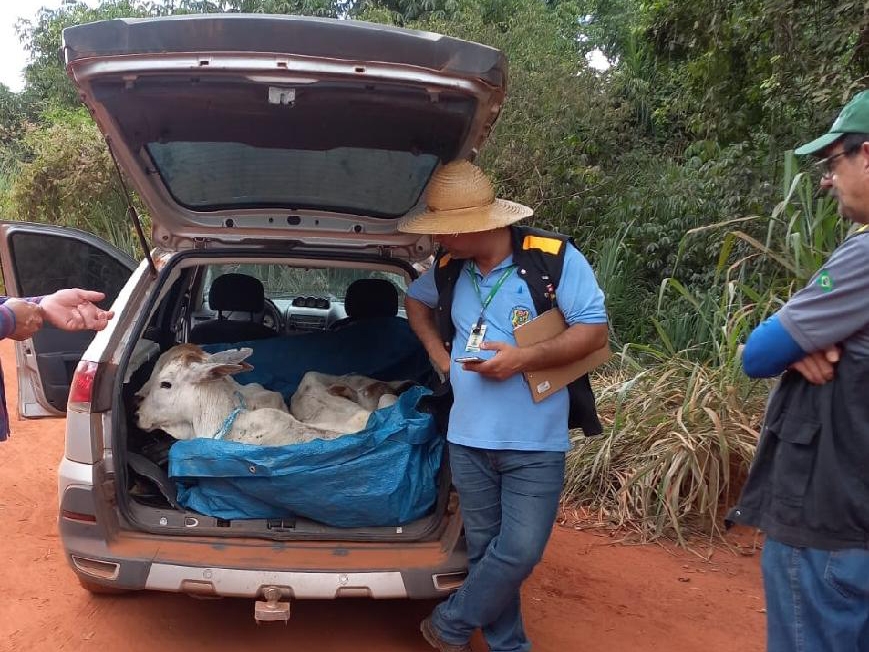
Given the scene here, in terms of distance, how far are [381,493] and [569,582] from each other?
1.55 m

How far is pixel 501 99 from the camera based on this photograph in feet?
10.1

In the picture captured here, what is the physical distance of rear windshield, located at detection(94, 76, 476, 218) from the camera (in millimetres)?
3068

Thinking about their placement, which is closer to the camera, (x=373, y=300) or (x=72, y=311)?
(x=72, y=311)

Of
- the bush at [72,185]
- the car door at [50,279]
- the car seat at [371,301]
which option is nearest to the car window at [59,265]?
the car door at [50,279]

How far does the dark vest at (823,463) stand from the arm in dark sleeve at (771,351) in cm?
6

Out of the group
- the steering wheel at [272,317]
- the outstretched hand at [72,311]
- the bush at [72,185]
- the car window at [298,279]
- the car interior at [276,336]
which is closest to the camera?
the outstretched hand at [72,311]

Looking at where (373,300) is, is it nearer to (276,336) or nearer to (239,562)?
(276,336)

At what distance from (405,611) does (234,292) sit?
2.32m

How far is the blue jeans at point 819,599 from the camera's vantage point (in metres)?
1.98

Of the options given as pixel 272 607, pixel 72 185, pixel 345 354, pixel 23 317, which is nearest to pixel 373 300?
pixel 345 354

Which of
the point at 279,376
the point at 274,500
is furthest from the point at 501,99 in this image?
the point at 279,376

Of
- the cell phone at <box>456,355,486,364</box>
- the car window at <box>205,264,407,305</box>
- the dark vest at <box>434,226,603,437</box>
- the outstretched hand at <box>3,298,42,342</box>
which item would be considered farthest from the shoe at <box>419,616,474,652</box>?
the car window at <box>205,264,407,305</box>

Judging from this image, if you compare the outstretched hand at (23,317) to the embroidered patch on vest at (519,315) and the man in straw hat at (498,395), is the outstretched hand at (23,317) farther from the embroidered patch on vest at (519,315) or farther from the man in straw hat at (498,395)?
the embroidered patch on vest at (519,315)

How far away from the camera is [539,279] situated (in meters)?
2.89
